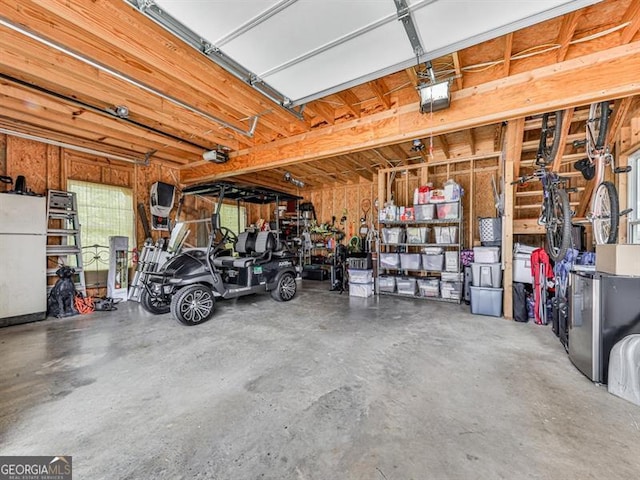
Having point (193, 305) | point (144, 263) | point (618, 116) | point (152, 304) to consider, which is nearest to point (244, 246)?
point (193, 305)

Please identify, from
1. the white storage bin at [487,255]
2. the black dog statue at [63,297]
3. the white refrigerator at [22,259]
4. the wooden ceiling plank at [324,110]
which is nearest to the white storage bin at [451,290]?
the white storage bin at [487,255]

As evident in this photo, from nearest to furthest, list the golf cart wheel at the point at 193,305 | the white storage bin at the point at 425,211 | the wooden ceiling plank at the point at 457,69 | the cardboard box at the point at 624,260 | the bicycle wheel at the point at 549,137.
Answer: the cardboard box at the point at 624,260 → the wooden ceiling plank at the point at 457,69 → the bicycle wheel at the point at 549,137 → the golf cart wheel at the point at 193,305 → the white storage bin at the point at 425,211

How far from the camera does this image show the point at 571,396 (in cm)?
198

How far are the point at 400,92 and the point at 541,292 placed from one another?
334 cm

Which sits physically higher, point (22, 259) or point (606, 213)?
point (606, 213)

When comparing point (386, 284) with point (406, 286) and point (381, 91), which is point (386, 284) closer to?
point (406, 286)

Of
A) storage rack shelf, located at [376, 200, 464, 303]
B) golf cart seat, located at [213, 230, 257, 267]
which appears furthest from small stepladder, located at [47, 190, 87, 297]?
storage rack shelf, located at [376, 200, 464, 303]

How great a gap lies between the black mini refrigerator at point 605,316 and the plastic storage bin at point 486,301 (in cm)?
190

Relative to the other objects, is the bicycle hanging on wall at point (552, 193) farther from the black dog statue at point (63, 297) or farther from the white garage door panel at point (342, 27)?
the black dog statue at point (63, 297)

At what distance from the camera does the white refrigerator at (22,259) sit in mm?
3703

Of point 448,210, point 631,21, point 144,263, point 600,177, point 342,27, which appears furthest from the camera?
point 448,210

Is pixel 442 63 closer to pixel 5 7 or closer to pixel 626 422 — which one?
pixel 626 422

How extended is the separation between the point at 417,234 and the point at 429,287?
1093 millimetres

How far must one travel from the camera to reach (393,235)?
18.7 feet
